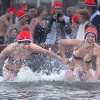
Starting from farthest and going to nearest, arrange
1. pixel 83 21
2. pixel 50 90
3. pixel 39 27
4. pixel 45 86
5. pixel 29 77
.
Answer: pixel 39 27 → pixel 83 21 → pixel 29 77 → pixel 45 86 → pixel 50 90

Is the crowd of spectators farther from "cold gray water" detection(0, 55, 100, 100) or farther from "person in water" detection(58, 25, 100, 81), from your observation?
"person in water" detection(58, 25, 100, 81)

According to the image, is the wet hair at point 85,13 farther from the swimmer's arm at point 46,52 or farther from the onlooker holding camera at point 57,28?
the swimmer's arm at point 46,52

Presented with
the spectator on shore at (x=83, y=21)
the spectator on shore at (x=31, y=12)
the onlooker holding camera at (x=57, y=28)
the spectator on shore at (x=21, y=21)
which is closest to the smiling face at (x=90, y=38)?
the spectator on shore at (x=83, y=21)

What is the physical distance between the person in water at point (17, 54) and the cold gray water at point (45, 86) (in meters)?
0.14

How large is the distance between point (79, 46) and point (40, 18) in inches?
85.7

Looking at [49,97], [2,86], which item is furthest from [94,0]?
[49,97]

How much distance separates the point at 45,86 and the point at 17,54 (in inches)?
57.4

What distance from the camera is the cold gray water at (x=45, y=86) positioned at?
427 inches

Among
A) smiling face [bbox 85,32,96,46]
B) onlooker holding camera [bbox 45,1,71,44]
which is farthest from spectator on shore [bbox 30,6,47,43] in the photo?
smiling face [bbox 85,32,96,46]

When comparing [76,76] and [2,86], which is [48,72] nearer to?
[76,76]

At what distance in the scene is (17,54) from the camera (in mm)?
13414

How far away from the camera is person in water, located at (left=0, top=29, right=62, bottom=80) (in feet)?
43.2

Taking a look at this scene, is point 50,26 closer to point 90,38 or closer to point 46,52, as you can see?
point 46,52

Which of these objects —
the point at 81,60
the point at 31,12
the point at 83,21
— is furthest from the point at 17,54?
the point at 31,12
